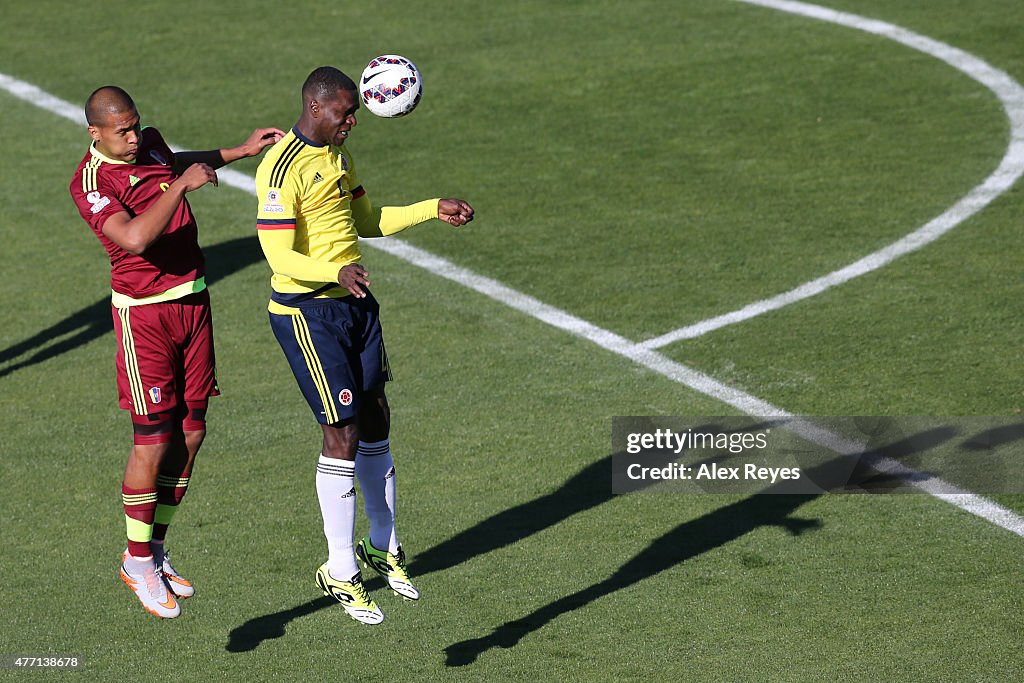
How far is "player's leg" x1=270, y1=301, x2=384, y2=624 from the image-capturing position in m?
7.67

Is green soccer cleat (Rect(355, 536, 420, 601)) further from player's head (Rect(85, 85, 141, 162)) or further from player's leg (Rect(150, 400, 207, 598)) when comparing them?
player's head (Rect(85, 85, 141, 162))

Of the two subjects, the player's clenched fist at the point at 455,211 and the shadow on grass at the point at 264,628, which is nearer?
the player's clenched fist at the point at 455,211

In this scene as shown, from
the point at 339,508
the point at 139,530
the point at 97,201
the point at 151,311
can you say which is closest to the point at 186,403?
the point at 151,311

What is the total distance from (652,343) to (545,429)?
65.1 inches

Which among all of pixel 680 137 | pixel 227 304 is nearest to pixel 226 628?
pixel 227 304

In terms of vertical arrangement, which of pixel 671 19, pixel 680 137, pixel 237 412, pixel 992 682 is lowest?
pixel 992 682

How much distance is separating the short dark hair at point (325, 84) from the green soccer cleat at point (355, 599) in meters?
2.53

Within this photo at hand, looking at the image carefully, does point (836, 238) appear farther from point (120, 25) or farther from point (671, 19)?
point (120, 25)

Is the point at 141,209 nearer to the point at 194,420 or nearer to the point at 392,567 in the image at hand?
the point at 194,420

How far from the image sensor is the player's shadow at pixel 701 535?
8164mm

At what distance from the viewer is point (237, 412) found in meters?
10.8

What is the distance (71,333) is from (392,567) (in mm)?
5306

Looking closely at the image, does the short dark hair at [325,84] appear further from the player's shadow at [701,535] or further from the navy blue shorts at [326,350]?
the player's shadow at [701,535]

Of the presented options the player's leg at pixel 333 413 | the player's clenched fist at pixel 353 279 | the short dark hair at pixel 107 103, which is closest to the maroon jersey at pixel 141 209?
the short dark hair at pixel 107 103
